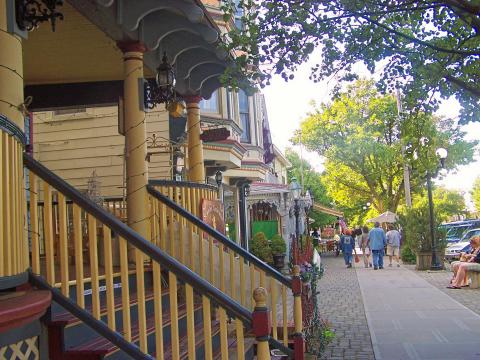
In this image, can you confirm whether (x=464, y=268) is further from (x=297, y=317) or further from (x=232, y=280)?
(x=297, y=317)

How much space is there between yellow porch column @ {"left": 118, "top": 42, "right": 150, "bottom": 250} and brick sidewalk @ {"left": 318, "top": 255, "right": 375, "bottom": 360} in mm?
3040

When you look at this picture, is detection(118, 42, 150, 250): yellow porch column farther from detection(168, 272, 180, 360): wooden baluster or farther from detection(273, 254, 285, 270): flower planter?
detection(273, 254, 285, 270): flower planter

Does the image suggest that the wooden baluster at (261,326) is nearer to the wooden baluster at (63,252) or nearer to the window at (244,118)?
the wooden baluster at (63,252)

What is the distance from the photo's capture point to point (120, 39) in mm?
6734

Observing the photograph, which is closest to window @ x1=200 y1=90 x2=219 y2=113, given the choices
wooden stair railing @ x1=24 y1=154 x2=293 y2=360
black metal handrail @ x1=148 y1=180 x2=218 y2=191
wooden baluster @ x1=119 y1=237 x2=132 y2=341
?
black metal handrail @ x1=148 y1=180 x2=218 y2=191

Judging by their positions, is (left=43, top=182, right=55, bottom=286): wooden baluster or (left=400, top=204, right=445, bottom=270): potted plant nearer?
(left=43, top=182, right=55, bottom=286): wooden baluster

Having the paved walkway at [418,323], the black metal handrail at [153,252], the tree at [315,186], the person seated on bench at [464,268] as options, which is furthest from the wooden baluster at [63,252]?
the tree at [315,186]

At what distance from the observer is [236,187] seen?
19859 millimetres

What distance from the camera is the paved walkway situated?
7.47 meters

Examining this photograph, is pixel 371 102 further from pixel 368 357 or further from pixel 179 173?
pixel 368 357

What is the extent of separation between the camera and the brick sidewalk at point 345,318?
762 centimetres

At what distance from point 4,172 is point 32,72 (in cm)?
554

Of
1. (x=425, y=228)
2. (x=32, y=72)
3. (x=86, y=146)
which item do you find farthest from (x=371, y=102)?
(x=32, y=72)

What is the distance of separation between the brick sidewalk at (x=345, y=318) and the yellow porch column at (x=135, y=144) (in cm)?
304
